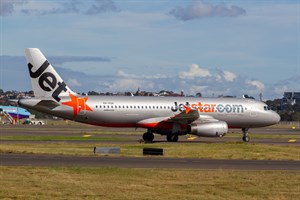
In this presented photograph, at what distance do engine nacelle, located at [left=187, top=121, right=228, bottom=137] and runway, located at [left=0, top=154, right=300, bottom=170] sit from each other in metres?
19.0

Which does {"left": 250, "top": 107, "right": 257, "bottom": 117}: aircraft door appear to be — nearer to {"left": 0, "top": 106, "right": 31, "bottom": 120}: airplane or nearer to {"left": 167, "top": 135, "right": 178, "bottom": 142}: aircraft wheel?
{"left": 167, "top": 135, "right": 178, "bottom": 142}: aircraft wheel

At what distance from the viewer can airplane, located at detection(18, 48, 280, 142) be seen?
54031 millimetres

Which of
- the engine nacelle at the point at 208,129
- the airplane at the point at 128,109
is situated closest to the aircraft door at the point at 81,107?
the airplane at the point at 128,109

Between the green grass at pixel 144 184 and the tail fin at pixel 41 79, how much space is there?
1065 inches

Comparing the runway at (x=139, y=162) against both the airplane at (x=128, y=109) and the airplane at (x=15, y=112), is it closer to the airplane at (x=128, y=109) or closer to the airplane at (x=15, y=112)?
the airplane at (x=128, y=109)

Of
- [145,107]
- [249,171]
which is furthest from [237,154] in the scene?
[145,107]

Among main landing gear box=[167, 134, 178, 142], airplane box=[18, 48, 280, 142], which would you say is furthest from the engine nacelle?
main landing gear box=[167, 134, 178, 142]

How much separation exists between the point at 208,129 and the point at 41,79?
14344 millimetres

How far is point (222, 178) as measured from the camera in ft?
83.0

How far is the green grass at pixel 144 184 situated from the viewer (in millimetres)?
20375

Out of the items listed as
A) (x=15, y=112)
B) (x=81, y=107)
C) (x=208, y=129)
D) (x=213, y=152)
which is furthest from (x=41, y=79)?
(x=15, y=112)

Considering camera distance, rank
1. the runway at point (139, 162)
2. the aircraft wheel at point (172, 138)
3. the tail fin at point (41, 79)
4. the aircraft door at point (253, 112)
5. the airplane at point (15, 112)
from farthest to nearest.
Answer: the airplane at point (15, 112)
the aircraft door at point (253, 112)
the aircraft wheel at point (172, 138)
the tail fin at point (41, 79)
the runway at point (139, 162)

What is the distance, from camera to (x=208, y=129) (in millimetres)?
54094

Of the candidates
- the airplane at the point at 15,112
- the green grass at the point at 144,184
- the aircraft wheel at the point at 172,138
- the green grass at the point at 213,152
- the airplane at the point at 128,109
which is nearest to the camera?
the green grass at the point at 144,184
